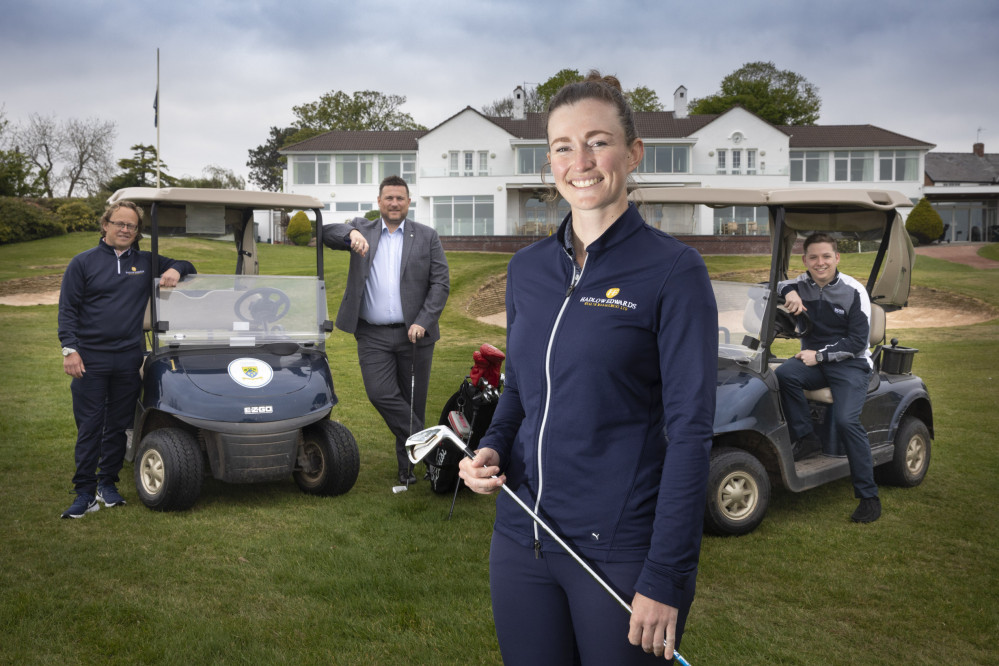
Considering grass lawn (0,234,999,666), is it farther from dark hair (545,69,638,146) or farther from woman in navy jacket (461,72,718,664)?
dark hair (545,69,638,146)

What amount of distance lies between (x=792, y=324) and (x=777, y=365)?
35 centimetres

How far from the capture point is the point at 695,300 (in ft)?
5.79

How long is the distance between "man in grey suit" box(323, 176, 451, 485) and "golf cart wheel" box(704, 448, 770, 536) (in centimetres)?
227

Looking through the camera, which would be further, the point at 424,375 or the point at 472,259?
the point at 472,259

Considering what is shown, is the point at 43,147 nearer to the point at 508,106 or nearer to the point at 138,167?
the point at 138,167

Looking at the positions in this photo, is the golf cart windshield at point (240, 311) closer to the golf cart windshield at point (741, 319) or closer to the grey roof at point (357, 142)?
the golf cart windshield at point (741, 319)

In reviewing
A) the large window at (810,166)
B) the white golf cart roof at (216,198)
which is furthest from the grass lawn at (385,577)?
the large window at (810,166)

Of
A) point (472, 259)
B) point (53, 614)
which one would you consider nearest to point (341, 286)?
point (472, 259)

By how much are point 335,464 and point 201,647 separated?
2.20 metres

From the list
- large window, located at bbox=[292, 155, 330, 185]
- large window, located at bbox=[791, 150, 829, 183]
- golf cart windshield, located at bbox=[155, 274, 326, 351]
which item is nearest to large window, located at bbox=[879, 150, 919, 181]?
large window, located at bbox=[791, 150, 829, 183]

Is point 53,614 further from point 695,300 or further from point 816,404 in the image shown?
point 816,404

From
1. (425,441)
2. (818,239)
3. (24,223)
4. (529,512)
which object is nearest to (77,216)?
(24,223)

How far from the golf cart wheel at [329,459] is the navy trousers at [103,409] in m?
1.21

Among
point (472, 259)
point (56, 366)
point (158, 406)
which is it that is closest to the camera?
point (158, 406)
